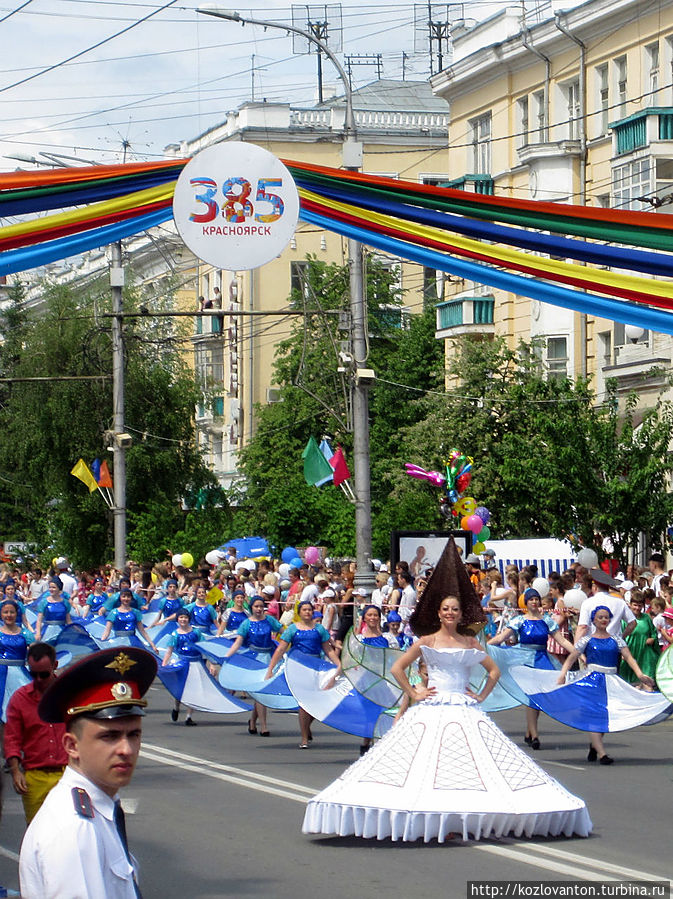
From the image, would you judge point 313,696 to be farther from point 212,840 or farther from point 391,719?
point 212,840

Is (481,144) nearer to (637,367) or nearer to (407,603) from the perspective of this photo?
(637,367)

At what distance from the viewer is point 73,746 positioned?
14.1 feet

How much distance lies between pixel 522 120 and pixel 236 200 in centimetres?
3353

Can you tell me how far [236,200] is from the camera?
1020 centimetres

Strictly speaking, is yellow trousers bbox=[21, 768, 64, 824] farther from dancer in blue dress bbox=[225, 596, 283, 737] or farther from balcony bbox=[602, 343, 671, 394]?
balcony bbox=[602, 343, 671, 394]

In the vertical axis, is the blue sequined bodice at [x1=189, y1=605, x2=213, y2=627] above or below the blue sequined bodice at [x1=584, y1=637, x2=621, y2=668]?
A: below

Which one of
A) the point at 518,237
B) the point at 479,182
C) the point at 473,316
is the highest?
the point at 479,182

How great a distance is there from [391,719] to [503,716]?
17.5ft

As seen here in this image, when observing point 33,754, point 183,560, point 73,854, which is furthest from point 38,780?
point 183,560

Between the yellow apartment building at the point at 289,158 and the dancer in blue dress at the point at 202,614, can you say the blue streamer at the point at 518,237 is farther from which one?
the yellow apartment building at the point at 289,158

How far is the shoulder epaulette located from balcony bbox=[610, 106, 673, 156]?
32.7 meters

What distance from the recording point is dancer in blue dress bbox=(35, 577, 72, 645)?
19391mm

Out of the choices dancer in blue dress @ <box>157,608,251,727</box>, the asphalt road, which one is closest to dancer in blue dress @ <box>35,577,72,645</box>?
dancer in blue dress @ <box>157,608,251,727</box>

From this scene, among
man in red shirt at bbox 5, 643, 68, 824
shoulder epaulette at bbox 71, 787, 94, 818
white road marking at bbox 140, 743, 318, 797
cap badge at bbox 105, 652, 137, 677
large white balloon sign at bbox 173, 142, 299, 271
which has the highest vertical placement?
large white balloon sign at bbox 173, 142, 299, 271
